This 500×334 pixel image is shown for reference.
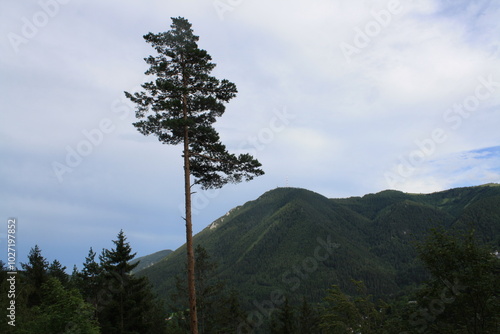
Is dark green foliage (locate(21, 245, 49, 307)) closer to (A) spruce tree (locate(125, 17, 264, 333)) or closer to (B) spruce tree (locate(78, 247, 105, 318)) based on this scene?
(B) spruce tree (locate(78, 247, 105, 318))

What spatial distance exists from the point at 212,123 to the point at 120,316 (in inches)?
766

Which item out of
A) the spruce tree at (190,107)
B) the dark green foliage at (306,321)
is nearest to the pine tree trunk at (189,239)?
the spruce tree at (190,107)

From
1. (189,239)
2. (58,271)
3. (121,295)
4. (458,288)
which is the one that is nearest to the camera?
(189,239)

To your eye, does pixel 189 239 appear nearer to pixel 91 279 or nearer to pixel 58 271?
pixel 91 279

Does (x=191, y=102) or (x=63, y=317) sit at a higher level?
(x=191, y=102)

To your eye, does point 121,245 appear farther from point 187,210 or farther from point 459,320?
point 459,320

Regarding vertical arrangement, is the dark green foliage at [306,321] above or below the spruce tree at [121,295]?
below

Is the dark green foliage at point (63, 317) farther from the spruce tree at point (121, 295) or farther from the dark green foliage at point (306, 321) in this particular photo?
the dark green foliage at point (306, 321)

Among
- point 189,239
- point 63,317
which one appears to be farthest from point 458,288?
point 63,317

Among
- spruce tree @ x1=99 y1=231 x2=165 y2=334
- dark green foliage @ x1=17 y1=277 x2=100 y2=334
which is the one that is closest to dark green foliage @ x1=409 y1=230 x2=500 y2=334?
dark green foliage @ x1=17 y1=277 x2=100 y2=334

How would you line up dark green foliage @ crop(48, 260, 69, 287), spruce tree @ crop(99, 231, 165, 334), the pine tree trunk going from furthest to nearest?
dark green foliage @ crop(48, 260, 69, 287), spruce tree @ crop(99, 231, 165, 334), the pine tree trunk

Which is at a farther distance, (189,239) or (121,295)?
(121,295)

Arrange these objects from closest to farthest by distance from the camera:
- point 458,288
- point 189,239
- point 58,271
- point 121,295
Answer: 1. point 189,239
2. point 458,288
3. point 121,295
4. point 58,271

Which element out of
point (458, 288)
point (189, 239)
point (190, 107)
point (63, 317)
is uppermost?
point (190, 107)
